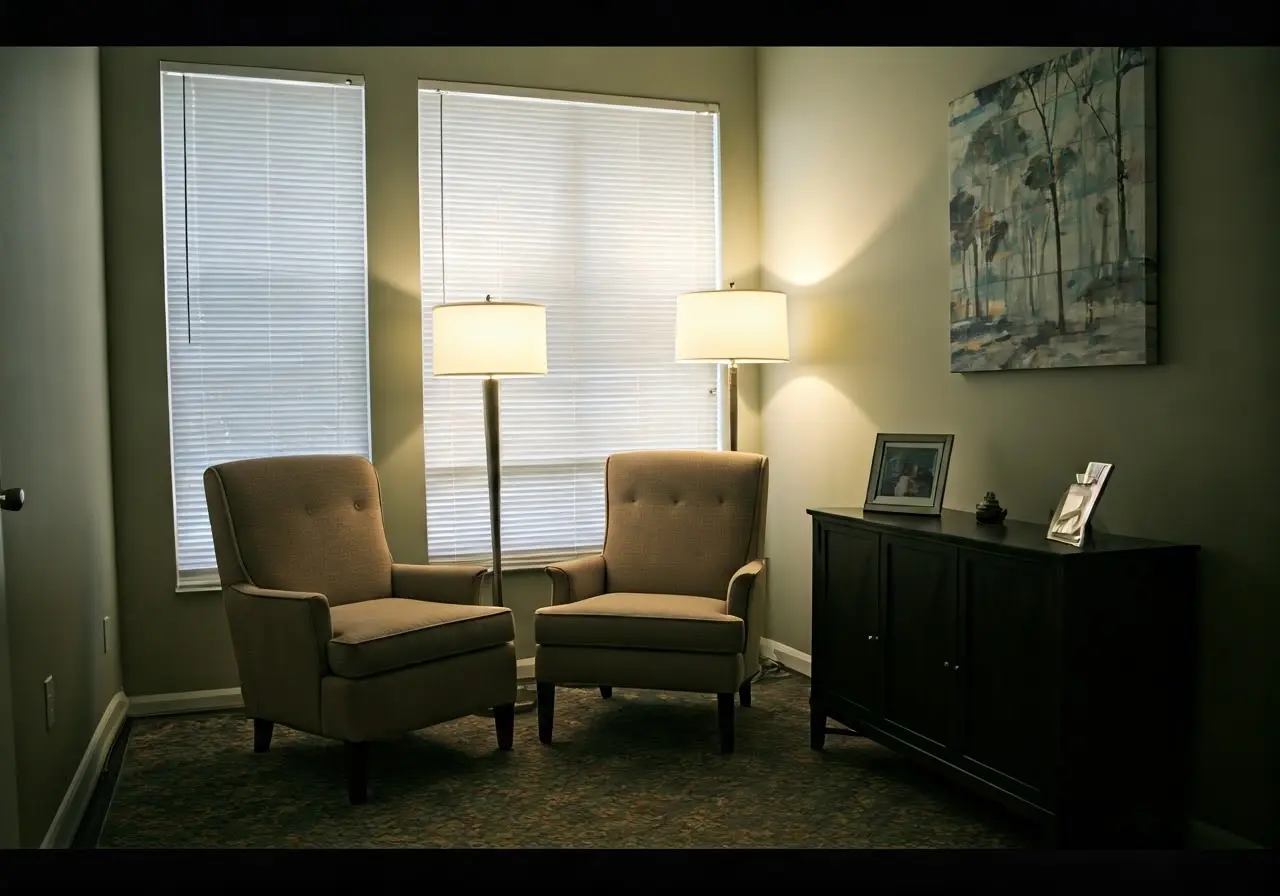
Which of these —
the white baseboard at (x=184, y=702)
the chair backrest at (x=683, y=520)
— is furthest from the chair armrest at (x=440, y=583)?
the white baseboard at (x=184, y=702)

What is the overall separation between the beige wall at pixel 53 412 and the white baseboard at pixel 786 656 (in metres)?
2.65

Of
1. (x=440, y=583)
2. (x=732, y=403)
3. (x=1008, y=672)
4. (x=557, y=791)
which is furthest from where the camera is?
(x=732, y=403)

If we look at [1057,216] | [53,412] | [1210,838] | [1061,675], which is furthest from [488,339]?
[1210,838]

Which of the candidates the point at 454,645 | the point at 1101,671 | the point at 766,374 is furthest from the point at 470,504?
the point at 1101,671

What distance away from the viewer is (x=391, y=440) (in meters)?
4.10

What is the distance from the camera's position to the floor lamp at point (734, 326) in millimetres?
3926

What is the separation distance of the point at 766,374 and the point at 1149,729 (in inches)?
98.1

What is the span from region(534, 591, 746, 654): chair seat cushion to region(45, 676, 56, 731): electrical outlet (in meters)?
1.44

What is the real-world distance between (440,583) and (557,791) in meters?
0.92

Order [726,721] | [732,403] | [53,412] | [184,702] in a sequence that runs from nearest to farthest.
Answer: [53,412]
[726,721]
[184,702]
[732,403]

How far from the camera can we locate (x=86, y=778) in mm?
2938

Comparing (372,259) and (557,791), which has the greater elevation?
(372,259)

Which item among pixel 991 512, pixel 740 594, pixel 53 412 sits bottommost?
pixel 740 594

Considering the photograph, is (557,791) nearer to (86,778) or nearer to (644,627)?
(644,627)
